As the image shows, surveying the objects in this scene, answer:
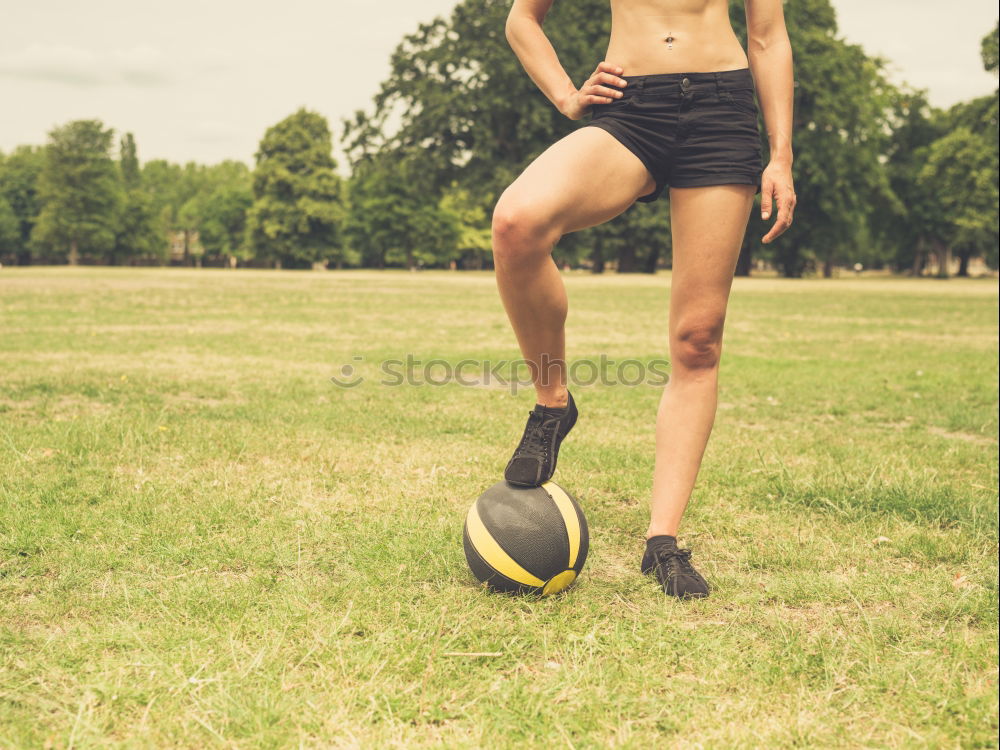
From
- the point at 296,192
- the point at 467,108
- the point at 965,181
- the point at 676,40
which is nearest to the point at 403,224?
the point at 296,192

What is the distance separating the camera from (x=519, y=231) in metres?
2.88

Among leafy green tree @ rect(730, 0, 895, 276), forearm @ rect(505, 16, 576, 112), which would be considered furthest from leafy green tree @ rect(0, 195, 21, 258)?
forearm @ rect(505, 16, 576, 112)

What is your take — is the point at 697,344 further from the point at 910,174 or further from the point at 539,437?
the point at 910,174

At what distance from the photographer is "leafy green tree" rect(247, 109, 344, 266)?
7494cm

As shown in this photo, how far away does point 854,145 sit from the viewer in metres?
55.3

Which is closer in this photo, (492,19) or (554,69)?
(554,69)

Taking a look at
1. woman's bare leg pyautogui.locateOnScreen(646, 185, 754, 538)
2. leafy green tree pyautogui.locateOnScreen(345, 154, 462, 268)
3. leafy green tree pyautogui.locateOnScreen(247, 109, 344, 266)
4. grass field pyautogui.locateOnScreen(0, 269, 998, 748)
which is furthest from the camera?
leafy green tree pyautogui.locateOnScreen(345, 154, 462, 268)

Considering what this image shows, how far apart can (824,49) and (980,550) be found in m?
55.3

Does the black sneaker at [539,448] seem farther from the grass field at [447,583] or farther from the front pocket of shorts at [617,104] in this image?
the front pocket of shorts at [617,104]

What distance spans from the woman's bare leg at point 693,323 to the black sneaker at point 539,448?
1.70ft

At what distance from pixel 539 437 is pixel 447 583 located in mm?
671

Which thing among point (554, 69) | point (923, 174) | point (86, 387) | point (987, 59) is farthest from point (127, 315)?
point (923, 174)

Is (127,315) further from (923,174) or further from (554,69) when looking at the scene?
(923,174)

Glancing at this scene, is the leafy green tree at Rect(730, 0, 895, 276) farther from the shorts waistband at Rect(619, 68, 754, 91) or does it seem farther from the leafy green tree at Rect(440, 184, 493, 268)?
the shorts waistband at Rect(619, 68, 754, 91)
